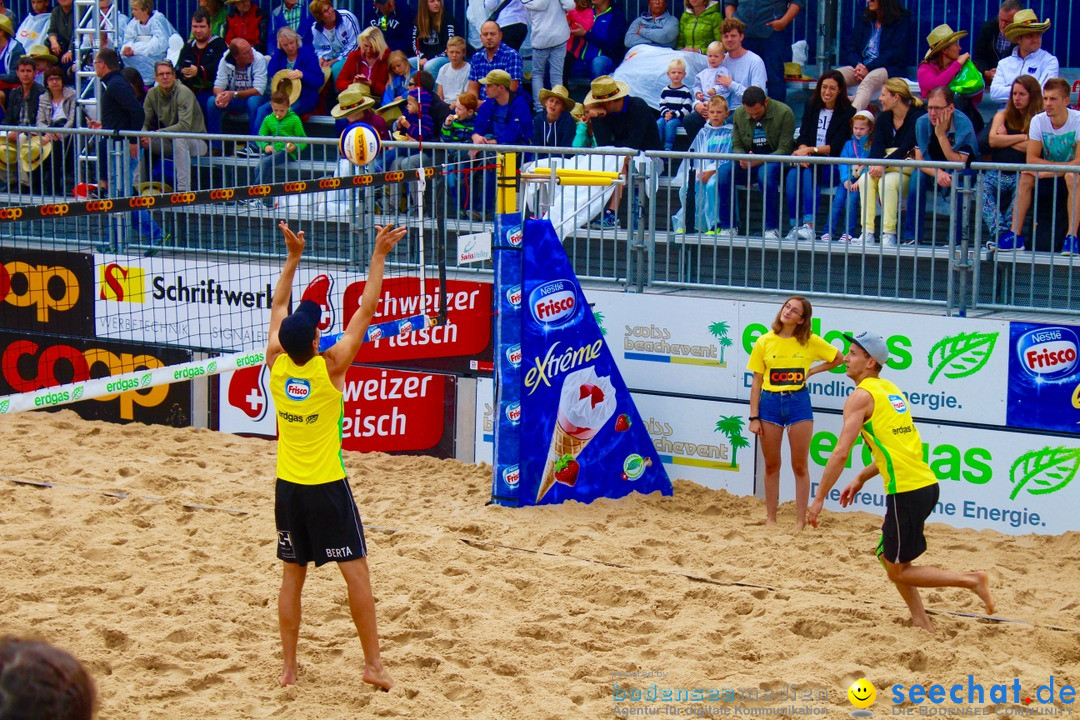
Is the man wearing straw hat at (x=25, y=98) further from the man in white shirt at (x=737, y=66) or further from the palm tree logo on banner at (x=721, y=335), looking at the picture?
the palm tree logo on banner at (x=721, y=335)

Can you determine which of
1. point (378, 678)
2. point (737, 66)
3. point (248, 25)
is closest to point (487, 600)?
point (378, 678)

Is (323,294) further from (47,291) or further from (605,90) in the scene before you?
(605,90)

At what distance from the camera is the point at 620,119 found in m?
10.3

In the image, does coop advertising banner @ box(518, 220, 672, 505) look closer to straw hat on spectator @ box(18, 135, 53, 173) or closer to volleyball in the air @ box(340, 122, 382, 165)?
volleyball in the air @ box(340, 122, 382, 165)

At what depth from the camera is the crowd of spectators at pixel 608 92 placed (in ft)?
28.0

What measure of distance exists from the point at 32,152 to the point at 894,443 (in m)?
8.05

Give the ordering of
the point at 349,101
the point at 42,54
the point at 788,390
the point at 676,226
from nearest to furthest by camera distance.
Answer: the point at 788,390 → the point at 676,226 → the point at 349,101 → the point at 42,54

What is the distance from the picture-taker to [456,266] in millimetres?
9641

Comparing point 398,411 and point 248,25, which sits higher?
point 248,25

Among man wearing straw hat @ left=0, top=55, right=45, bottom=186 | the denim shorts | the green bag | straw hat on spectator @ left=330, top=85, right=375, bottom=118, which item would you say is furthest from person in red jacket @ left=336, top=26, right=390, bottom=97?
the denim shorts

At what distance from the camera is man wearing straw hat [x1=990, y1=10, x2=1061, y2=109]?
10.0 metres

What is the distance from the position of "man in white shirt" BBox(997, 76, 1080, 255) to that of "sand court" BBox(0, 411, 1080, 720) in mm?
1695

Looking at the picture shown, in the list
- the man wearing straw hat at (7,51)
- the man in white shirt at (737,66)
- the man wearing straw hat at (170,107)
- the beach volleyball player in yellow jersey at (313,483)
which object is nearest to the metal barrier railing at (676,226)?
the man wearing straw hat at (170,107)

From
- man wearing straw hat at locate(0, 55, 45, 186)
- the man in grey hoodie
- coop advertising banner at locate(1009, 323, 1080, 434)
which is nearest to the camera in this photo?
coop advertising banner at locate(1009, 323, 1080, 434)
